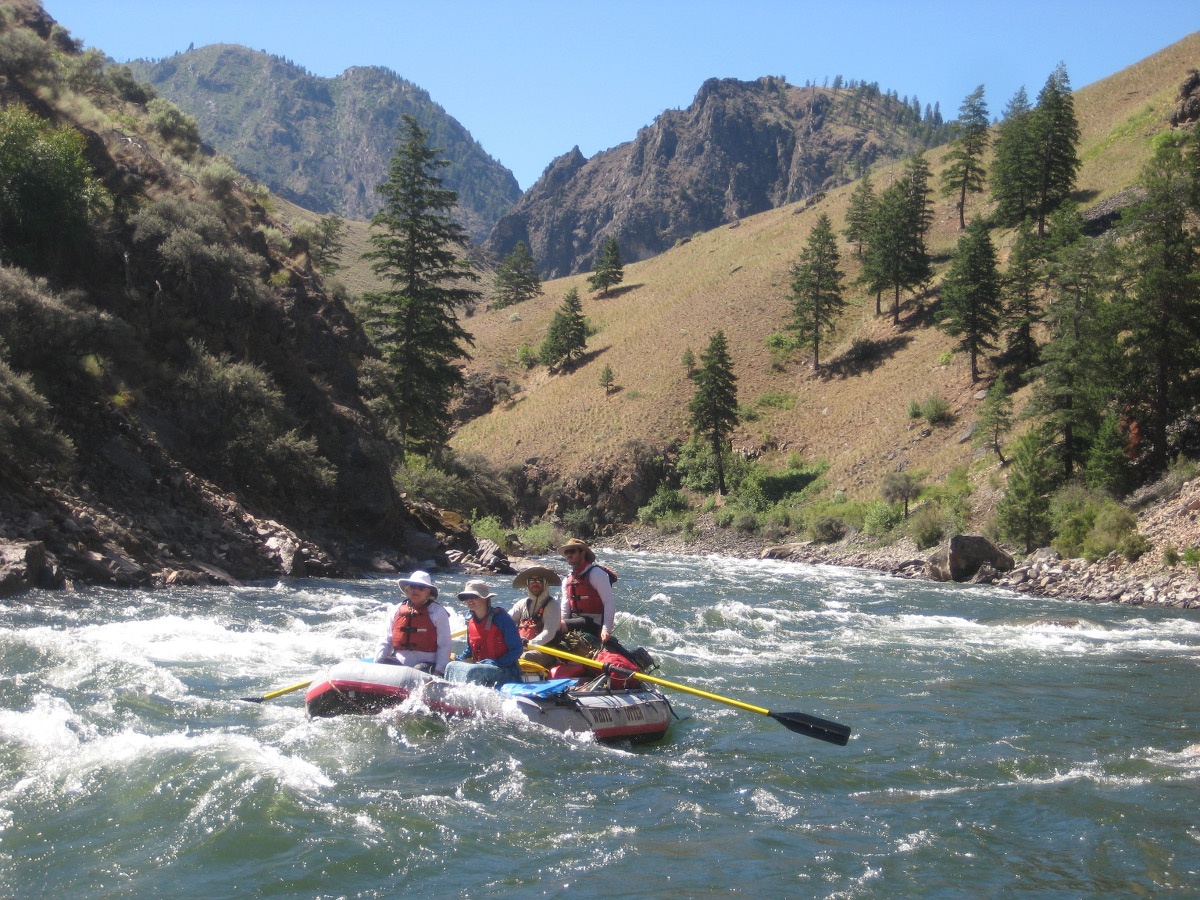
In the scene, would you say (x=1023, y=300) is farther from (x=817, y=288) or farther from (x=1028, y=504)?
(x=1028, y=504)

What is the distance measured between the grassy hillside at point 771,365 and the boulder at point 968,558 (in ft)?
40.4

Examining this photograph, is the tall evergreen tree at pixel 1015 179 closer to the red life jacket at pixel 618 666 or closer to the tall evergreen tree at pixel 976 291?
the tall evergreen tree at pixel 976 291

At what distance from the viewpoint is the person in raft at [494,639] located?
9.91 meters

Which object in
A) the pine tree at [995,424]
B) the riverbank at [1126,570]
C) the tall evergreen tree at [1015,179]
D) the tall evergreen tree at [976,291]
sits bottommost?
the riverbank at [1126,570]

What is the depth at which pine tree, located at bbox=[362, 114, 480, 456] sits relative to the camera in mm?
32562

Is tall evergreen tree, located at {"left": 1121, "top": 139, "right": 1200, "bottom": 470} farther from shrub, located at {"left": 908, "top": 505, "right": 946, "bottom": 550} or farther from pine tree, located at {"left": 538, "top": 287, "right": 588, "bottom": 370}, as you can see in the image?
pine tree, located at {"left": 538, "top": 287, "right": 588, "bottom": 370}

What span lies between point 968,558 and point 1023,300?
65.3 feet

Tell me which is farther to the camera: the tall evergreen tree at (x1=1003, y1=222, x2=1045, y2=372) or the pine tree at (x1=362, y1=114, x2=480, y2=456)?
the tall evergreen tree at (x1=1003, y1=222, x2=1045, y2=372)

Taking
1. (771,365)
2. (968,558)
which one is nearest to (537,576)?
(968,558)

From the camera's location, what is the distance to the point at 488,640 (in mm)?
10109

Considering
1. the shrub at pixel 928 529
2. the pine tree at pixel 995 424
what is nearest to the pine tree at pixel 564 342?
the pine tree at pixel 995 424

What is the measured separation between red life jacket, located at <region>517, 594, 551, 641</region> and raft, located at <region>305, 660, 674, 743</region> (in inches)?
53.8

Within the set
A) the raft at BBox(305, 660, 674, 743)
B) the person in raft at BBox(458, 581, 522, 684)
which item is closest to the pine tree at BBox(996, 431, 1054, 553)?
the raft at BBox(305, 660, 674, 743)

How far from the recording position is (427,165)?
109 feet
